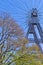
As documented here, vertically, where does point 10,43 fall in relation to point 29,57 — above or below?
above

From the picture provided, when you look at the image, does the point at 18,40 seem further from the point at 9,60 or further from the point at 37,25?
the point at 37,25

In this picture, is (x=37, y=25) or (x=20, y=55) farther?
(x=37, y=25)

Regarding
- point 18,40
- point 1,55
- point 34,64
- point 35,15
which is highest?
point 35,15

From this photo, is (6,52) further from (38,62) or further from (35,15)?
(35,15)

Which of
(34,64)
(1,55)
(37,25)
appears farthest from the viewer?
(37,25)

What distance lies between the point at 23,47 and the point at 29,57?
2.38ft

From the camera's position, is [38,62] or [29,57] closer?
[29,57]

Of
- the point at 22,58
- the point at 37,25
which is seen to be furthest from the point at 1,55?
the point at 37,25

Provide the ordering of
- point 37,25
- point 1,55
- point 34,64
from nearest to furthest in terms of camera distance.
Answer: point 1,55 < point 34,64 < point 37,25

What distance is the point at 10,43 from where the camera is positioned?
13.0 metres

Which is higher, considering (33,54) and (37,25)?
(37,25)

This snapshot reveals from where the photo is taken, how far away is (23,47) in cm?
1319

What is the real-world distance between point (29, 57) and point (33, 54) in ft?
2.26

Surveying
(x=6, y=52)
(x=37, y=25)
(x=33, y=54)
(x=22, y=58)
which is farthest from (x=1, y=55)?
(x=37, y=25)
